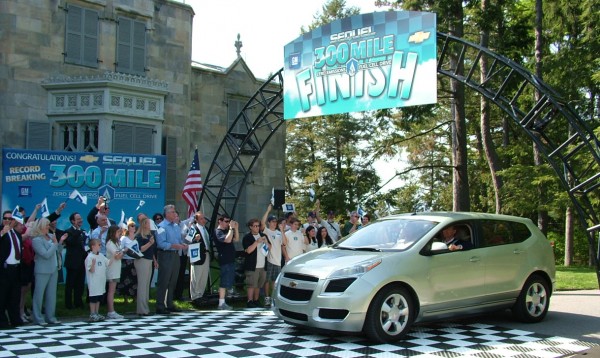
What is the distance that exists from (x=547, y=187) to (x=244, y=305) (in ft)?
53.2

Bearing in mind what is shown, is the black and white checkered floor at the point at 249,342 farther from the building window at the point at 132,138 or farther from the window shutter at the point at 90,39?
the window shutter at the point at 90,39

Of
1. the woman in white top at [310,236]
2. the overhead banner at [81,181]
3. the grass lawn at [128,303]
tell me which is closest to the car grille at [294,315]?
the grass lawn at [128,303]

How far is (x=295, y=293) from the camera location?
8.77 m

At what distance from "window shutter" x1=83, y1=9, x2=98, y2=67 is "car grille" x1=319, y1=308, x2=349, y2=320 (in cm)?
1452

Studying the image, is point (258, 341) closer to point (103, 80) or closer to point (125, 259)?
point (125, 259)

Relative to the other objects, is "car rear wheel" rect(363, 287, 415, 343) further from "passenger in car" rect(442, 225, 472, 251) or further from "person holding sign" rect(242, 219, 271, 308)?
"person holding sign" rect(242, 219, 271, 308)

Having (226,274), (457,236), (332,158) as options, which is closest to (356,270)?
(457,236)

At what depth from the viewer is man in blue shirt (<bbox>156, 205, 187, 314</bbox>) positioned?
11508mm

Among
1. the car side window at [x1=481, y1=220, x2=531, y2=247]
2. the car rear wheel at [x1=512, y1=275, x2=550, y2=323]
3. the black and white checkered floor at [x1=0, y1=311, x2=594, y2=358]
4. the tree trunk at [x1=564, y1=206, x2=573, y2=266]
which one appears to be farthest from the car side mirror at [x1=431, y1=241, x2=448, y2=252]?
the tree trunk at [x1=564, y1=206, x2=573, y2=266]

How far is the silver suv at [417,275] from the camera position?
27.1 feet

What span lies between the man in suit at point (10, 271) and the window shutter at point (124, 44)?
37.5 feet

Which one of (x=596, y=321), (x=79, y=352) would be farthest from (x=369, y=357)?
(x=596, y=321)

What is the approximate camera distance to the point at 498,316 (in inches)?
428

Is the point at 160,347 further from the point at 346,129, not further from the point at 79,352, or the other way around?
the point at 346,129
